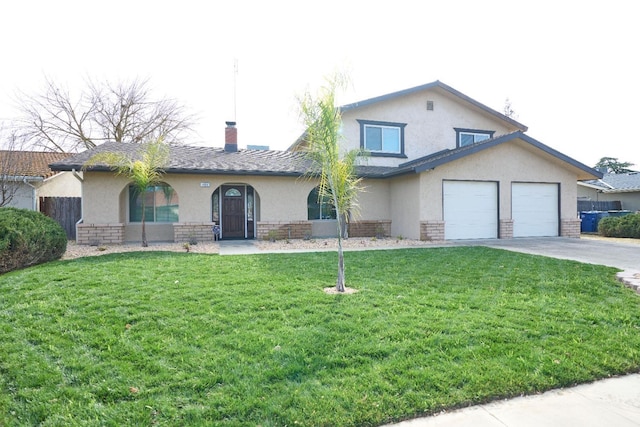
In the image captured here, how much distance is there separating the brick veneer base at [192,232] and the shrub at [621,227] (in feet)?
56.9

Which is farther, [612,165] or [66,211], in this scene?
[612,165]

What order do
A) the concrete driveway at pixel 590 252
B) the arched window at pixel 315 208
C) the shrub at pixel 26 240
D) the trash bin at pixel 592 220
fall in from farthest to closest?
the trash bin at pixel 592 220 < the arched window at pixel 315 208 < the concrete driveway at pixel 590 252 < the shrub at pixel 26 240

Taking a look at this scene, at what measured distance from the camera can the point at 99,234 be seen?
43.7ft

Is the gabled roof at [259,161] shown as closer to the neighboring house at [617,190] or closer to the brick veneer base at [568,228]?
the brick veneer base at [568,228]

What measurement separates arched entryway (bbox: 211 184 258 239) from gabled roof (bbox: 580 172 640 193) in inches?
1029

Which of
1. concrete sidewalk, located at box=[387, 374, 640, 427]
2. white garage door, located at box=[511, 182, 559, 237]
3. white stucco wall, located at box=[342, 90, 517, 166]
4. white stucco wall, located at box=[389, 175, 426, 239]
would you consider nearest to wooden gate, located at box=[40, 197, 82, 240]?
white stucco wall, located at box=[342, 90, 517, 166]

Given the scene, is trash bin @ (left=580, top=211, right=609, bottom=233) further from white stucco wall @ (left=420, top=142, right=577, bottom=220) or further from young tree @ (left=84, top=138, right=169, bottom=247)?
young tree @ (left=84, top=138, right=169, bottom=247)

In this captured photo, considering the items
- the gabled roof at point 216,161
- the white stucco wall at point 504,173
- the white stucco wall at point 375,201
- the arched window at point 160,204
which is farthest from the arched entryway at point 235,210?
the white stucco wall at point 504,173

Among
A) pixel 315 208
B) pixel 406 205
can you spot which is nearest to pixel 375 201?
pixel 406 205

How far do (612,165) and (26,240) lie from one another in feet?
197

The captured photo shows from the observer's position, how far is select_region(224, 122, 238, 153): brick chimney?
17.5 m

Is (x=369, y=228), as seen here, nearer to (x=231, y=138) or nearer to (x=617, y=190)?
(x=231, y=138)

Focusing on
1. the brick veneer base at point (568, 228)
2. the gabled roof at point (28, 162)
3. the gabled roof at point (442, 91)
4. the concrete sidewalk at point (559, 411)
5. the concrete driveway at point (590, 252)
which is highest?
the gabled roof at point (442, 91)

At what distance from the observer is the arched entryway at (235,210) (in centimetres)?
1543
